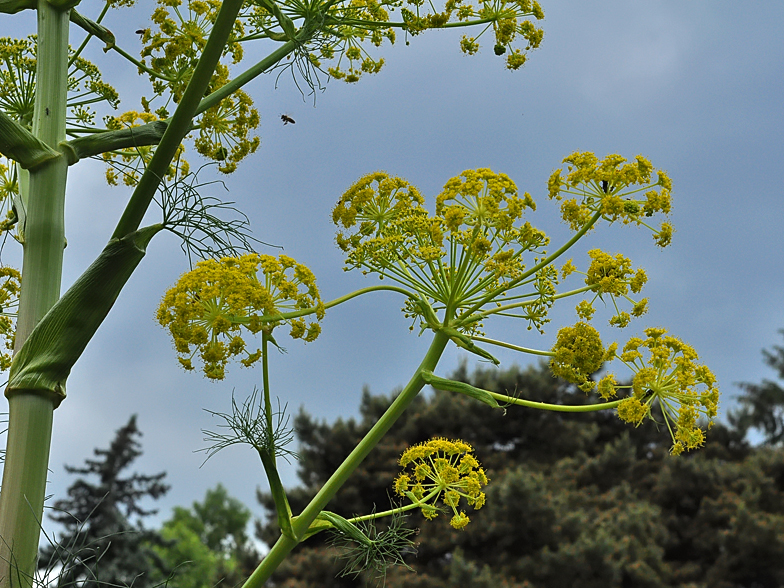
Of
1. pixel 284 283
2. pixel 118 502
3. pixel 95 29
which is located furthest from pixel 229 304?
pixel 118 502

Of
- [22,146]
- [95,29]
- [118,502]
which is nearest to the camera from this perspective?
[22,146]

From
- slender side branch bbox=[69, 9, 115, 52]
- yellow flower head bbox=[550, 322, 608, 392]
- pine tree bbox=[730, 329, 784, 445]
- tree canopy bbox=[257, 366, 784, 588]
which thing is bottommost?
yellow flower head bbox=[550, 322, 608, 392]

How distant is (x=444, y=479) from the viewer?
371 centimetres

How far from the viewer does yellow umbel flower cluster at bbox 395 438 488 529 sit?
366cm

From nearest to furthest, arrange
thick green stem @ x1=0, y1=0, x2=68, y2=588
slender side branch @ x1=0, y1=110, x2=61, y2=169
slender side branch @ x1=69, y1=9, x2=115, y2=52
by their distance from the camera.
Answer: thick green stem @ x1=0, y1=0, x2=68, y2=588
slender side branch @ x1=0, y1=110, x2=61, y2=169
slender side branch @ x1=69, y1=9, x2=115, y2=52

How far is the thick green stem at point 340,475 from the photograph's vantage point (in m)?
3.05

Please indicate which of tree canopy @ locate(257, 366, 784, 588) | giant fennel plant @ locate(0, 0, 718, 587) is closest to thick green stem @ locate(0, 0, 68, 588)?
giant fennel plant @ locate(0, 0, 718, 587)

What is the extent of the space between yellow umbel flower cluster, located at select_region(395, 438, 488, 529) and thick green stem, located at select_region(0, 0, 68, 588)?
5.30ft

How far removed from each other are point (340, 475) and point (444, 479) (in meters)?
0.74

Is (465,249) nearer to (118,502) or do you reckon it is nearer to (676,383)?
(676,383)

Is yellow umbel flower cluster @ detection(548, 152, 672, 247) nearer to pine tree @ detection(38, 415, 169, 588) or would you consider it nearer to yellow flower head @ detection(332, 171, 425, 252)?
yellow flower head @ detection(332, 171, 425, 252)

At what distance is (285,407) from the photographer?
346cm

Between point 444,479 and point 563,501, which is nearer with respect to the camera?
point 444,479

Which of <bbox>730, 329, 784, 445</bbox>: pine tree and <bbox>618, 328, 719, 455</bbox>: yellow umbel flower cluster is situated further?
<bbox>730, 329, 784, 445</bbox>: pine tree
